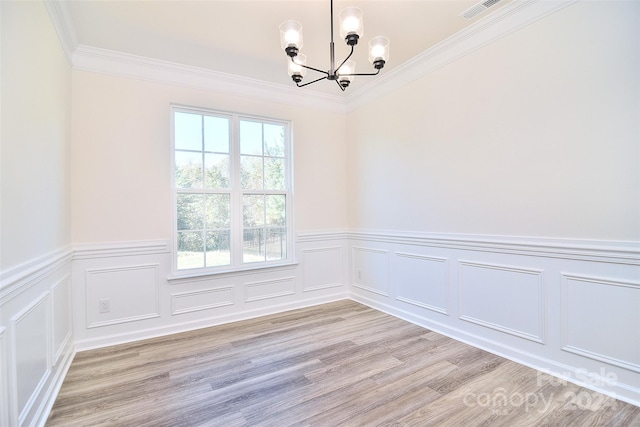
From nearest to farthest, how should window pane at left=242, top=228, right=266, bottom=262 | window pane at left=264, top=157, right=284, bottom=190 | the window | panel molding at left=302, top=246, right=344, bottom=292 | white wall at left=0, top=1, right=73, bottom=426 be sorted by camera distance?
white wall at left=0, top=1, right=73, bottom=426, the window, window pane at left=242, top=228, right=266, bottom=262, window pane at left=264, top=157, right=284, bottom=190, panel molding at left=302, top=246, right=344, bottom=292

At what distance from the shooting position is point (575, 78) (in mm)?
2146

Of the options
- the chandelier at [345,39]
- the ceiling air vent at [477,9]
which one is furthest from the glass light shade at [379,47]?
the ceiling air vent at [477,9]

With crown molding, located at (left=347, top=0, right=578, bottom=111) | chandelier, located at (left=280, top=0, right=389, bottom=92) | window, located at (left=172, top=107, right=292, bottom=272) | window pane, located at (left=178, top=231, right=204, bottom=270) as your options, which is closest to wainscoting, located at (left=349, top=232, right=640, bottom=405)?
window, located at (left=172, top=107, right=292, bottom=272)

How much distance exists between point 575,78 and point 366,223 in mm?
2446

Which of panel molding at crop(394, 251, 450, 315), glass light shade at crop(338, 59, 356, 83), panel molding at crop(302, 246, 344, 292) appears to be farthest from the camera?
panel molding at crop(302, 246, 344, 292)

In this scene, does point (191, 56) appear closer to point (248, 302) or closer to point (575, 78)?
point (248, 302)

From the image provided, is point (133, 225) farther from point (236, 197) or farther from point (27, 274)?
point (27, 274)

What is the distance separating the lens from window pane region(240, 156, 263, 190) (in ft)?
12.0

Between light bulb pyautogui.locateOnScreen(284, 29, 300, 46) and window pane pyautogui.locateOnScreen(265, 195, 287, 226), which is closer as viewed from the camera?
light bulb pyautogui.locateOnScreen(284, 29, 300, 46)

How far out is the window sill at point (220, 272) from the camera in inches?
127

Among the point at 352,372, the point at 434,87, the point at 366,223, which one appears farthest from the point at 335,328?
the point at 434,87

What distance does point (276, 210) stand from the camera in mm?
3893

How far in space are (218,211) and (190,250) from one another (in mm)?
511

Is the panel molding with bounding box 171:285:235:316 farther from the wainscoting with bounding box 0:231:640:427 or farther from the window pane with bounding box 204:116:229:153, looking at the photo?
the window pane with bounding box 204:116:229:153
